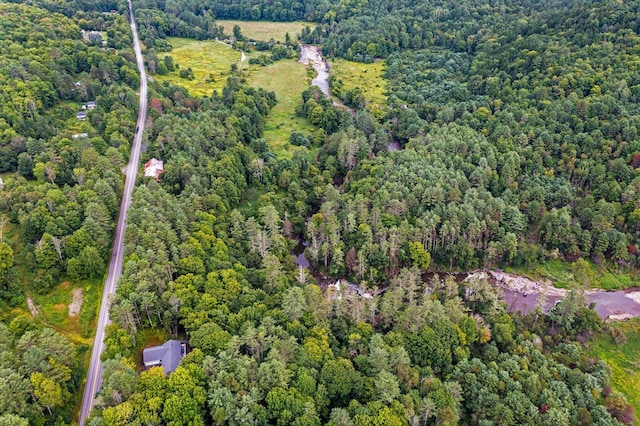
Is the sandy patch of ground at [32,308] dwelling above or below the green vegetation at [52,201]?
below

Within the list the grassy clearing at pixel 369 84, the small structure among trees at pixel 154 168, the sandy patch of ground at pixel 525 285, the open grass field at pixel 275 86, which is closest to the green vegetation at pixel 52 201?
the small structure among trees at pixel 154 168

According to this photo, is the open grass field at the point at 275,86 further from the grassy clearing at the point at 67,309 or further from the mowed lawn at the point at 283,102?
the grassy clearing at the point at 67,309

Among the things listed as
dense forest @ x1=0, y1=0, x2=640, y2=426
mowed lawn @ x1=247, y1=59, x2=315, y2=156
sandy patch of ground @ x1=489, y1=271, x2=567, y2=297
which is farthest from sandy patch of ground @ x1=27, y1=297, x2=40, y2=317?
sandy patch of ground @ x1=489, y1=271, x2=567, y2=297

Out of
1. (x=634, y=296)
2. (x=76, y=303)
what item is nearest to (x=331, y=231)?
(x=76, y=303)

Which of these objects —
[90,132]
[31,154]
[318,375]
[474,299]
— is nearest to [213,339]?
[318,375]

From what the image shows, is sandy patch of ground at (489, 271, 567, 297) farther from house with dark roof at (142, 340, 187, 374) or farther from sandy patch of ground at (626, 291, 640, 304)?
house with dark roof at (142, 340, 187, 374)

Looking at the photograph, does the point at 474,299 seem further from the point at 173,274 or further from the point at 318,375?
the point at 173,274

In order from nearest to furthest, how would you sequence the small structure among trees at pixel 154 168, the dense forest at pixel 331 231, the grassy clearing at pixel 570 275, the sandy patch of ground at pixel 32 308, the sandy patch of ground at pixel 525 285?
the dense forest at pixel 331 231
the sandy patch of ground at pixel 32 308
the sandy patch of ground at pixel 525 285
the grassy clearing at pixel 570 275
the small structure among trees at pixel 154 168
